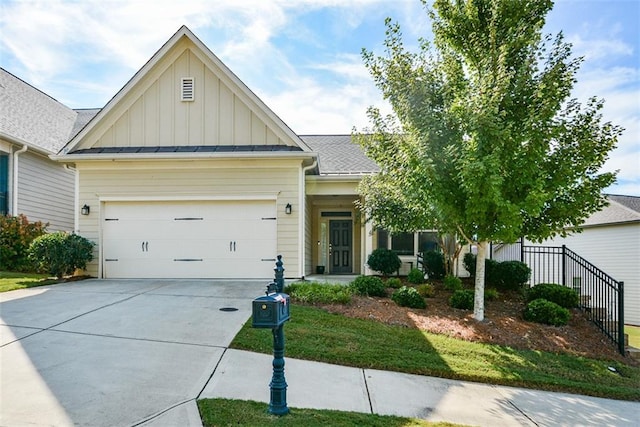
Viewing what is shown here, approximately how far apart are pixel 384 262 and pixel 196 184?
5.69 metres

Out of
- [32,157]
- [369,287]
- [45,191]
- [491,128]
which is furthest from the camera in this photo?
[45,191]

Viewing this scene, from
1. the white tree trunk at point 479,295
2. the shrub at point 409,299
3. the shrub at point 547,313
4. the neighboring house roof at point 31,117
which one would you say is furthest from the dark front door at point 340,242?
the neighboring house roof at point 31,117

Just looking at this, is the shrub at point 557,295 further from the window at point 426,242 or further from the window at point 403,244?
the window at point 403,244

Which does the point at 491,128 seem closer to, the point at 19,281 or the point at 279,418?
the point at 279,418

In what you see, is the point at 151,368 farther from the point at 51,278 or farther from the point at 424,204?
the point at 51,278

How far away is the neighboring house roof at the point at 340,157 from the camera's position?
13.0 metres

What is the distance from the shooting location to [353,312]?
7.65 m

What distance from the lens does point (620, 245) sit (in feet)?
49.8

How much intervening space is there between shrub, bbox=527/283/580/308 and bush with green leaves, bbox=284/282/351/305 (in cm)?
420

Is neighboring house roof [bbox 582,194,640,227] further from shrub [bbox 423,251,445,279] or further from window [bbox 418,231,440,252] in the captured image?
shrub [bbox 423,251,445,279]

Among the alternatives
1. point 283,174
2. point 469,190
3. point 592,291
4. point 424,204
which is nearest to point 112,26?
point 283,174

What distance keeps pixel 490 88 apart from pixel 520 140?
3.47 ft

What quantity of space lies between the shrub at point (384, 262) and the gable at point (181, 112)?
3.93 metres

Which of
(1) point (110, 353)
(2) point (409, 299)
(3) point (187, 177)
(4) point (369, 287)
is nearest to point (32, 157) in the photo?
(3) point (187, 177)
